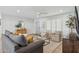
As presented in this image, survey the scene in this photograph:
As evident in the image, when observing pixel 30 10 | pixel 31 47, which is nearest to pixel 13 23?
pixel 30 10

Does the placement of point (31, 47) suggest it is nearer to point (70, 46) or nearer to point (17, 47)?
point (17, 47)

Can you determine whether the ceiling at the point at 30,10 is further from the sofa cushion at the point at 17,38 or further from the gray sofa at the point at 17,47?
the gray sofa at the point at 17,47

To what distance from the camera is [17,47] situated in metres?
2.17

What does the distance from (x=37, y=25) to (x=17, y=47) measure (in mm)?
614

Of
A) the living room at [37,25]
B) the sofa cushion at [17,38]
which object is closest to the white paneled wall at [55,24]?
the living room at [37,25]

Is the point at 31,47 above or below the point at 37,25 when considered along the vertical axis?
below

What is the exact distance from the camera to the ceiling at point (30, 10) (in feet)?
7.37
